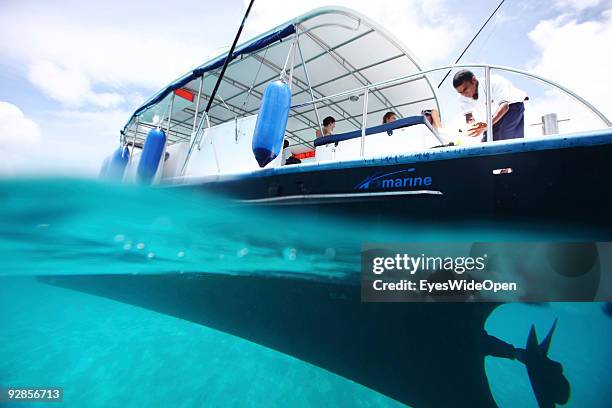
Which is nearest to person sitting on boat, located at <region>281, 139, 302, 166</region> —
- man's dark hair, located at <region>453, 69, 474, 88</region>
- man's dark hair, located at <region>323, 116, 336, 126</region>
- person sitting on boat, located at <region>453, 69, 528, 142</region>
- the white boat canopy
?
the white boat canopy

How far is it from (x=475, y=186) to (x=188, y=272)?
611cm

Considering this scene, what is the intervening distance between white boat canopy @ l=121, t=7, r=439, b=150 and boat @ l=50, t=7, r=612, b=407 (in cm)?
3

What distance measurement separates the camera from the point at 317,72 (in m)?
5.83

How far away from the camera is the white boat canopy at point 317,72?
178 inches

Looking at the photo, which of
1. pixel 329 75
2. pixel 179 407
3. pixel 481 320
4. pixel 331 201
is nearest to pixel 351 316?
pixel 481 320

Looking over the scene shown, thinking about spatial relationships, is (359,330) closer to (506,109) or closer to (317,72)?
(506,109)

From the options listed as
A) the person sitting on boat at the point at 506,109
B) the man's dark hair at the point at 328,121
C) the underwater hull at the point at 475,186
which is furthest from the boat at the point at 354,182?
Answer: the man's dark hair at the point at 328,121

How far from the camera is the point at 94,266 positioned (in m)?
6.61

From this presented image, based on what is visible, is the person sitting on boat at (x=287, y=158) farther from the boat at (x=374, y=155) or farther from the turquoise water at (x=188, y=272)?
the turquoise water at (x=188, y=272)

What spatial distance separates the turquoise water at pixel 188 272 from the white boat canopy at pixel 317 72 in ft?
6.72

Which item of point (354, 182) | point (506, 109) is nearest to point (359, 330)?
point (354, 182)

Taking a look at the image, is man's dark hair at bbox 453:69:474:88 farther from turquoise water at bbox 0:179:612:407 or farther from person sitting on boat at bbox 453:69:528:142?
turquoise water at bbox 0:179:612:407

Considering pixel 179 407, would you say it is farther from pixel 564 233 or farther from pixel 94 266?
pixel 564 233

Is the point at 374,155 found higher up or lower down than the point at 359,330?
higher up
